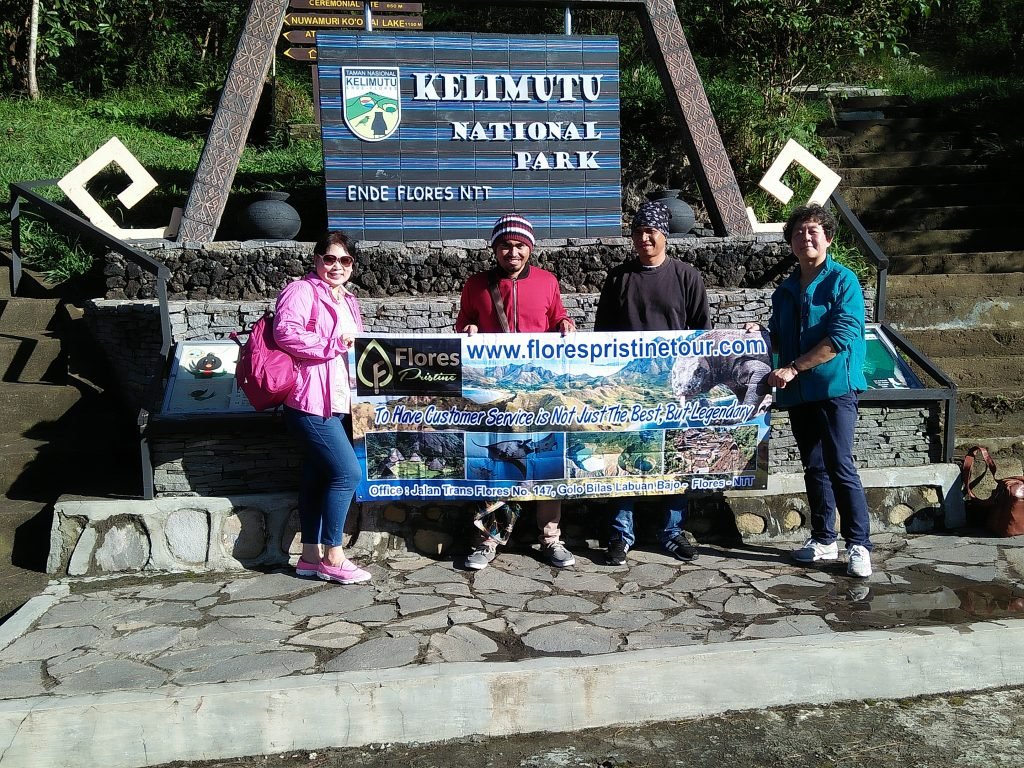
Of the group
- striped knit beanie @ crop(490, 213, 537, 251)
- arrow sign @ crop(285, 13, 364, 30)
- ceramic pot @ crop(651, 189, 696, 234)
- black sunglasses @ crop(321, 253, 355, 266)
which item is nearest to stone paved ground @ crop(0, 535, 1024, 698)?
black sunglasses @ crop(321, 253, 355, 266)

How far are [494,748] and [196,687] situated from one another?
44.7 inches

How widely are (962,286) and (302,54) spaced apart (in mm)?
8779

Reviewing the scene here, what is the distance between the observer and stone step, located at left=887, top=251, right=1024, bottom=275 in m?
8.66

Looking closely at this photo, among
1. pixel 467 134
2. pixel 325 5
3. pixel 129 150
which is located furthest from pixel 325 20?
pixel 467 134

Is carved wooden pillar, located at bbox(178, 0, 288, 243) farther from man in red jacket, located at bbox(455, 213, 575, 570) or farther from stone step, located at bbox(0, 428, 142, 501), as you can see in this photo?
→ man in red jacket, located at bbox(455, 213, 575, 570)

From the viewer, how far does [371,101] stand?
716 centimetres

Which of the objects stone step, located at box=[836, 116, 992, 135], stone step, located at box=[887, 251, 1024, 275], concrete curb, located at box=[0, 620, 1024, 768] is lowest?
concrete curb, located at box=[0, 620, 1024, 768]

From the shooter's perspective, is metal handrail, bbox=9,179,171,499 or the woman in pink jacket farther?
metal handrail, bbox=9,179,171,499

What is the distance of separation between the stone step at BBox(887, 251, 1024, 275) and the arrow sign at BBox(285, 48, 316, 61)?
7.90 metres

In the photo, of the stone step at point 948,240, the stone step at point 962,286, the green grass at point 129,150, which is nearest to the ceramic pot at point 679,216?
the stone step at point 962,286

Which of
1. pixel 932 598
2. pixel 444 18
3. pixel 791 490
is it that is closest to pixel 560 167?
pixel 791 490

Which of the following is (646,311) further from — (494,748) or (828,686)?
(494,748)

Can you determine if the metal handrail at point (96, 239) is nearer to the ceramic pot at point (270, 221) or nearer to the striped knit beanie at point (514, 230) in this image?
the ceramic pot at point (270, 221)

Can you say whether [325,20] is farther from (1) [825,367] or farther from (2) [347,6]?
(1) [825,367]
